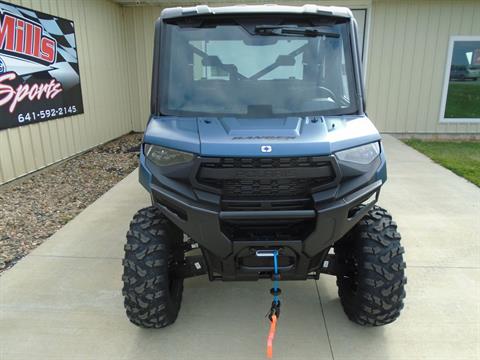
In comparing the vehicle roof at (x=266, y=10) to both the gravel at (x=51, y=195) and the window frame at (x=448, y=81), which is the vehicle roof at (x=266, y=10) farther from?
the window frame at (x=448, y=81)

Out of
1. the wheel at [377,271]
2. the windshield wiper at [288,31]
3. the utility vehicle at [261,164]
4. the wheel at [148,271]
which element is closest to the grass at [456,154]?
the wheel at [377,271]

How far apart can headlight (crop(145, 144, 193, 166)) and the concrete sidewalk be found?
1223 millimetres

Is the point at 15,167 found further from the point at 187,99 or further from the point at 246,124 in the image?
the point at 246,124

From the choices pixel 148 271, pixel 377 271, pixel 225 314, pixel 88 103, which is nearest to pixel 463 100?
pixel 88 103

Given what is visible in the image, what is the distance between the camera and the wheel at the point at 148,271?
8.30ft

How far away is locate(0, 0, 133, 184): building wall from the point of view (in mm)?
6168

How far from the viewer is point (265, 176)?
2.23 meters

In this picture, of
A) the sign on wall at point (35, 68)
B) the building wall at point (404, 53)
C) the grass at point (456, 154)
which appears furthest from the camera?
Answer: the building wall at point (404, 53)

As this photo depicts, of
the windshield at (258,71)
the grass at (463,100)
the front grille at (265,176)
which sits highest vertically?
the windshield at (258,71)

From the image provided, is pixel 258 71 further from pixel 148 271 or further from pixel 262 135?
pixel 148 271

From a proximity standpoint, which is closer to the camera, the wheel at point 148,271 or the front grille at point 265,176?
the front grille at point 265,176

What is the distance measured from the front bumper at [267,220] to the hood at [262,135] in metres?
0.23

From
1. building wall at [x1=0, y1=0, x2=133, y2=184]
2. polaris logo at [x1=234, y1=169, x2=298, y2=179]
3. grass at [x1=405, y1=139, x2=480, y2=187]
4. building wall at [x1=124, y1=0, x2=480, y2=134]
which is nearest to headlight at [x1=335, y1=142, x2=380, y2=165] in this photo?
polaris logo at [x1=234, y1=169, x2=298, y2=179]

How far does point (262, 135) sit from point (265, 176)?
24 centimetres
